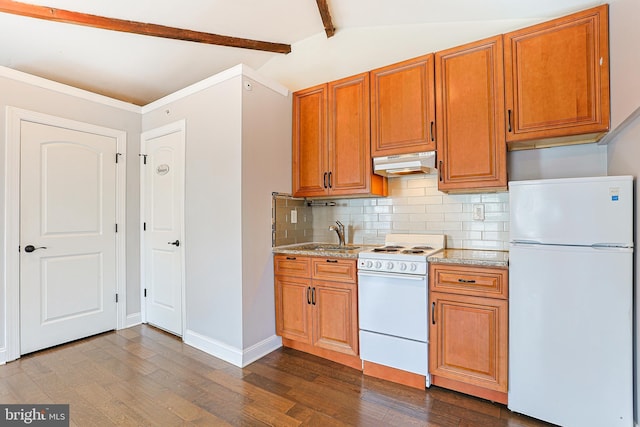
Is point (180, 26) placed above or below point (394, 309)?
above

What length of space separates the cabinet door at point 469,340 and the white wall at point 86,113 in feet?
10.7

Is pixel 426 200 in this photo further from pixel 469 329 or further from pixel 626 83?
pixel 626 83

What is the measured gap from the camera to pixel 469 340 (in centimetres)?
199

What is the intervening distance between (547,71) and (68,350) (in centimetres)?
458

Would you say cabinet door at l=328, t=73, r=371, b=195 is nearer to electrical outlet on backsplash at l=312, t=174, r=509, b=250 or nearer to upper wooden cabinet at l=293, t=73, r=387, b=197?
upper wooden cabinet at l=293, t=73, r=387, b=197

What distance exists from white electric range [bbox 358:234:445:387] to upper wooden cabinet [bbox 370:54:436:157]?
3.06 feet

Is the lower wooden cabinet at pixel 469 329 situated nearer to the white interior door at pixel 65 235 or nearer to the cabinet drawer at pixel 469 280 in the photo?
the cabinet drawer at pixel 469 280

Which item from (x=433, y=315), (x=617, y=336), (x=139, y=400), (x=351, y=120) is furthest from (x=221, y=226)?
(x=617, y=336)

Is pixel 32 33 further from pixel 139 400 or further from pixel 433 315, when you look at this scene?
pixel 433 315

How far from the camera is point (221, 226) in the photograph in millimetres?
2639

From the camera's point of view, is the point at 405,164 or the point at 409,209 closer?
the point at 405,164

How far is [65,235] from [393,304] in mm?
3187

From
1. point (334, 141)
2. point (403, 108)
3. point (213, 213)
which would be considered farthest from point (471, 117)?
point (213, 213)

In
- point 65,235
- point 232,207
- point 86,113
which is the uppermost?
point 86,113
